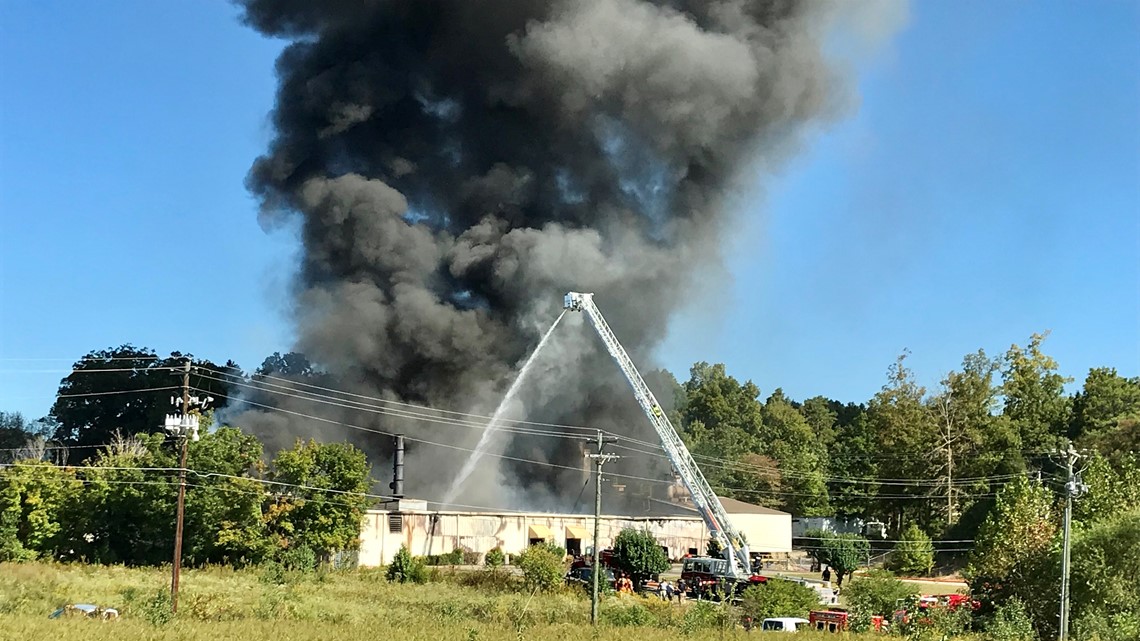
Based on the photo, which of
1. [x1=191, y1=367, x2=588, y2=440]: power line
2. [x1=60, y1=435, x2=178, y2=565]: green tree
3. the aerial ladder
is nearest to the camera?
[x1=60, y1=435, x2=178, y2=565]: green tree

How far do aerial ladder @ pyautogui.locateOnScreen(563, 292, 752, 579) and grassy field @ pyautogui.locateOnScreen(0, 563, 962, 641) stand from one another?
10.5m

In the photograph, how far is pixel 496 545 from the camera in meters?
55.2

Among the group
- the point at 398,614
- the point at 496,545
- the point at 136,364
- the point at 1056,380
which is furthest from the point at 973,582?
the point at 136,364

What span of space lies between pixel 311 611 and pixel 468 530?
23861mm

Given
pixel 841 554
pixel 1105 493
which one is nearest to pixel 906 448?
pixel 841 554

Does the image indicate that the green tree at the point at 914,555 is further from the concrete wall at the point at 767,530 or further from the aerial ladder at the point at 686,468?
the aerial ladder at the point at 686,468

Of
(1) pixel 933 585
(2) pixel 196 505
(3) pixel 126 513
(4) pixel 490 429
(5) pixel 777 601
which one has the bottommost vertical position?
(1) pixel 933 585

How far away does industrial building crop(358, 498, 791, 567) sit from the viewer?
50406mm

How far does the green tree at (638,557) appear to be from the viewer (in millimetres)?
45531

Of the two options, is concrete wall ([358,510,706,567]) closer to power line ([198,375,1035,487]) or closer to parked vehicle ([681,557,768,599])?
power line ([198,375,1035,487])

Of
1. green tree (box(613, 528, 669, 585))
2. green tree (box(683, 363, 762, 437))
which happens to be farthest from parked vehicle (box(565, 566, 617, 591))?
green tree (box(683, 363, 762, 437))

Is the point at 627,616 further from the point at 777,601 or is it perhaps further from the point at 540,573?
the point at 540,573

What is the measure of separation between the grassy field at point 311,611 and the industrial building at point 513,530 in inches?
201

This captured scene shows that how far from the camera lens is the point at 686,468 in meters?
52.9
